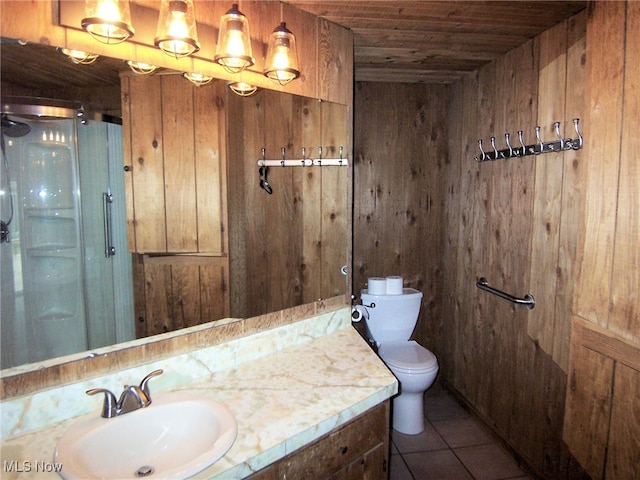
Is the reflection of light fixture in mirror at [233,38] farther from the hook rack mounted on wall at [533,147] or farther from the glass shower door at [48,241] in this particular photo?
the hook rack mounted on wall at [533,147]

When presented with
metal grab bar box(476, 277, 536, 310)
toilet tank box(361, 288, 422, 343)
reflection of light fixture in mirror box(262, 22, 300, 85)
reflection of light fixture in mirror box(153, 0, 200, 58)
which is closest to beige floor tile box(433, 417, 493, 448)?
toilet tank box(361, 288, 422, 343)

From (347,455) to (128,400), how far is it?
692 millimetres

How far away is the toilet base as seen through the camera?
2.51 metres

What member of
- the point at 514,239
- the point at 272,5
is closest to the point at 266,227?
the point at 272,5

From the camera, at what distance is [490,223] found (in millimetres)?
2471

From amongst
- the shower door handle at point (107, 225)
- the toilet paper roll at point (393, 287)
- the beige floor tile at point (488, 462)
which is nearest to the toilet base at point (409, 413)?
the beige floor tile at point (488, 462)

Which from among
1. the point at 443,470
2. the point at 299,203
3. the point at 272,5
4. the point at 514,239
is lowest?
the point at 443,470

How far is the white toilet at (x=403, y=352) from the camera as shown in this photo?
238 centimetres

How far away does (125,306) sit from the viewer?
1.42 m

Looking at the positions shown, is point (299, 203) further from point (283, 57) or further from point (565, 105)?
point (565, 105)

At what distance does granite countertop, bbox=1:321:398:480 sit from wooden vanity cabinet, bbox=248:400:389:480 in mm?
49

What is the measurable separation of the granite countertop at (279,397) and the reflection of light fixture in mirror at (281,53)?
1.03 m

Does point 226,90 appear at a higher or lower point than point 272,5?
lower

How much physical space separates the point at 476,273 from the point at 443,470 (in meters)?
1.17
